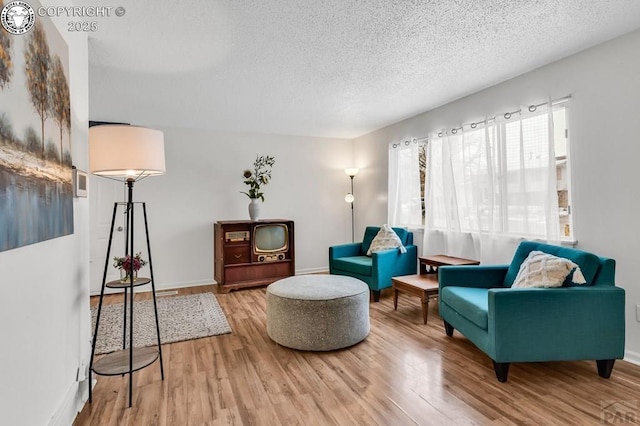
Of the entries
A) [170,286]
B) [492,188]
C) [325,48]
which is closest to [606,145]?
[492,188]

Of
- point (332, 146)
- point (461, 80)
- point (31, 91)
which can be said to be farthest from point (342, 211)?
point (31, 91)

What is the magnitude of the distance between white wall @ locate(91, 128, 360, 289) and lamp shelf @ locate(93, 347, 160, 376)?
106 inches

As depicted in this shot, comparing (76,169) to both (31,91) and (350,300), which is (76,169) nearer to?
(31,91)

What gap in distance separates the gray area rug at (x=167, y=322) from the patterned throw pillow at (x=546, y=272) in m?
2.55

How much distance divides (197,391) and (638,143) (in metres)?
3.54

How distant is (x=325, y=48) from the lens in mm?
2559

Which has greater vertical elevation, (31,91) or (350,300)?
(31,91)

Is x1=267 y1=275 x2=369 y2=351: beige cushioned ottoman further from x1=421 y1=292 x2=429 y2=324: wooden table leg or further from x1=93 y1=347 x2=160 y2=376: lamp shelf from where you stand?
x1=93 y1=347 x2=160 y2=376: lamp shelf

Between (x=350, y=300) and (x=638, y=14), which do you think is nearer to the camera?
(x=638, y=14)

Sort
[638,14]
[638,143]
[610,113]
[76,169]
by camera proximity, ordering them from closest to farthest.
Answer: [76,169], [638,14], [638,143], [610,113]

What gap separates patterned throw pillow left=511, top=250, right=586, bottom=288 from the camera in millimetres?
2176

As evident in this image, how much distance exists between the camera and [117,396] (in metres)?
2.06

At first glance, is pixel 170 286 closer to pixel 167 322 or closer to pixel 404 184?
pixel 167 322

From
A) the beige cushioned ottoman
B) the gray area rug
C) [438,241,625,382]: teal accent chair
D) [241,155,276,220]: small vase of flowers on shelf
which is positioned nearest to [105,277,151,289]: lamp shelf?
the gray area rug
